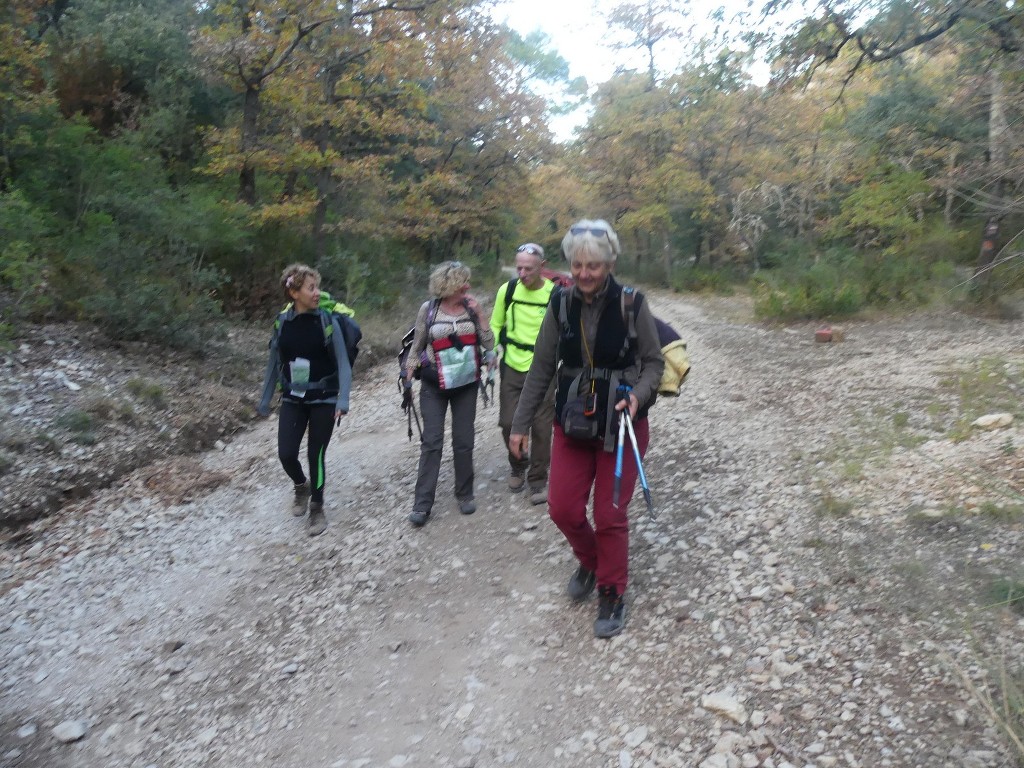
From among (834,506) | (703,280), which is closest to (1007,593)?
(834,506)

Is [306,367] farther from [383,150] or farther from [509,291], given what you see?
[383,150]

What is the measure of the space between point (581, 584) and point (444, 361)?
199 cm

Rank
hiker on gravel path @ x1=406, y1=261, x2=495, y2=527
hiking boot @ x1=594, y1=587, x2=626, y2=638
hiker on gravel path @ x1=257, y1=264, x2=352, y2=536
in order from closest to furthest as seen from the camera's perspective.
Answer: hiking boot @ x1=594, y1=587, x2=626, y2=638 → hiker on gravel path @ x1=257, y1=264, x2=352, y2=536 → hiker on gravel path @ x1=406, y1=261, x2=495, y2=527

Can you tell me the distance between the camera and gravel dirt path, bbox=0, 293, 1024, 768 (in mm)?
3256

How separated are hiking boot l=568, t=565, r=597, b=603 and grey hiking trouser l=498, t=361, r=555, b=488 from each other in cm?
145

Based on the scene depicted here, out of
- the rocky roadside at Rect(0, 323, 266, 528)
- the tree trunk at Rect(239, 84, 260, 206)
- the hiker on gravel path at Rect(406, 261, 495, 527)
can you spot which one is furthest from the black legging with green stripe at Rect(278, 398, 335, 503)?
the tree trunk at Rect(239, 84, 260, 206)

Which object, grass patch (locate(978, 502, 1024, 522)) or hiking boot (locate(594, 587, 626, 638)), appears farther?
grass patch (locate(978, 502, 1024, 522))

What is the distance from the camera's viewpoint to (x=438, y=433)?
5.66 metres

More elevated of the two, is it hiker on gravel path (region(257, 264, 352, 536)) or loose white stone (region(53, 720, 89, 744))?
hiker on gravel path (region(257, 264, 352, 536))

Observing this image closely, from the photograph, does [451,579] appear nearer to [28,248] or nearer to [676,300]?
[28,248]

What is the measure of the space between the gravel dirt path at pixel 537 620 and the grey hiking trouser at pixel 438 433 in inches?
11.0

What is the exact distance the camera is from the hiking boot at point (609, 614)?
13.0 ft

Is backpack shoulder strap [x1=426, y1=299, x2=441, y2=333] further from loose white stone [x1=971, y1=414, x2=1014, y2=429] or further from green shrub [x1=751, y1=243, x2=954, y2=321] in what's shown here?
green shrub [x1=751, y1=243, x2=954, y2=321]

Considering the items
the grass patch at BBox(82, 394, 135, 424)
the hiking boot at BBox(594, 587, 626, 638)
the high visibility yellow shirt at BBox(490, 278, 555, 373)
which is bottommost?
the hiking boot at BBox(594, 587, 626, 638)
